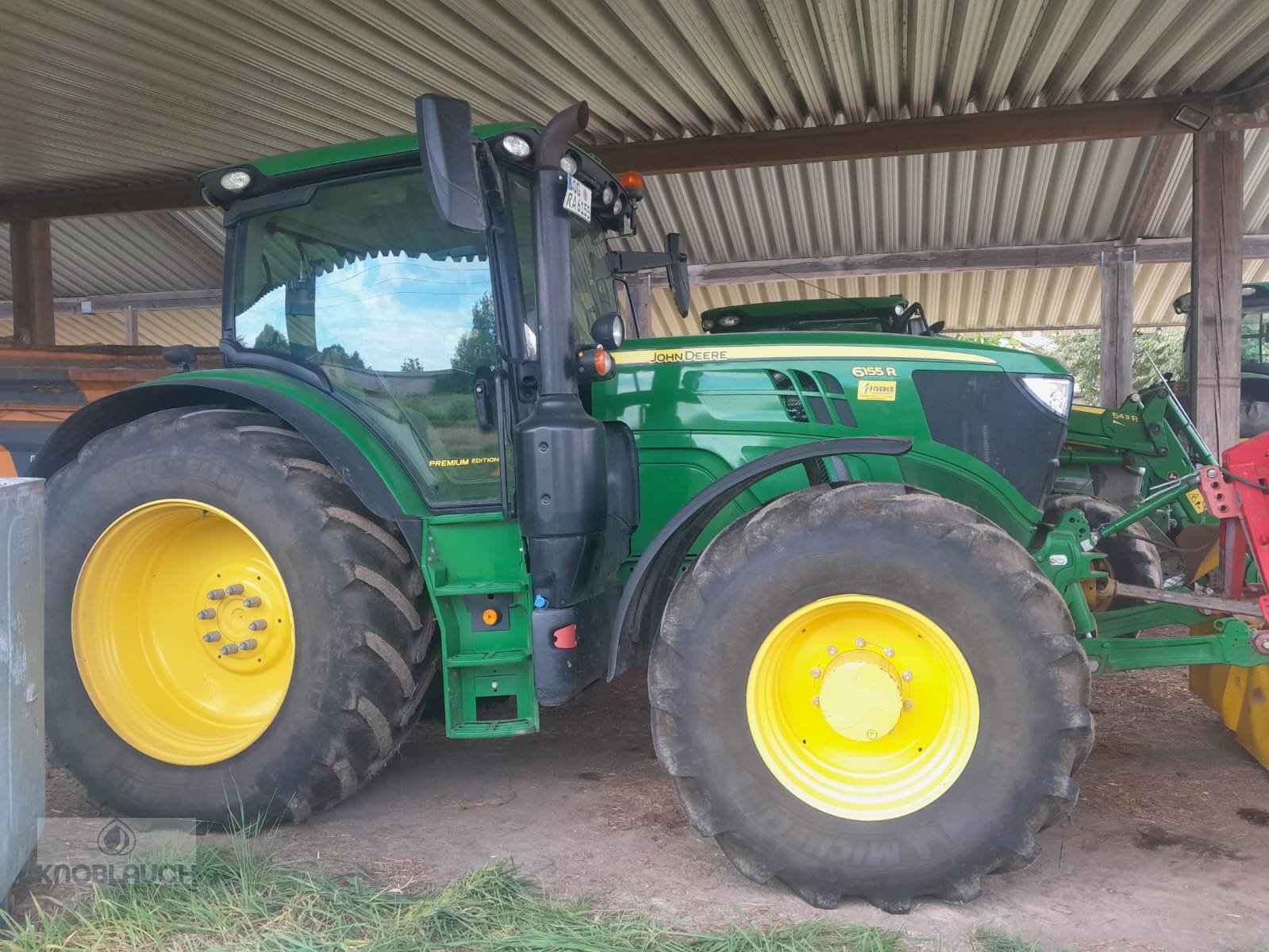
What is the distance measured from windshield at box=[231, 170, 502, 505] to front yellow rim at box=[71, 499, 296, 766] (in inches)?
25.9

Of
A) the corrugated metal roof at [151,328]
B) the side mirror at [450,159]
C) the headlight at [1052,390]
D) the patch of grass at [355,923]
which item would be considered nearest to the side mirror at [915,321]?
the headlight at [1052,390]

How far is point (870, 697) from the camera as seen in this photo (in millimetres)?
2867

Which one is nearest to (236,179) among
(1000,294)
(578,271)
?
(578,271)

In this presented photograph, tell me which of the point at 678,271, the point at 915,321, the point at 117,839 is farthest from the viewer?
the point at 915,321

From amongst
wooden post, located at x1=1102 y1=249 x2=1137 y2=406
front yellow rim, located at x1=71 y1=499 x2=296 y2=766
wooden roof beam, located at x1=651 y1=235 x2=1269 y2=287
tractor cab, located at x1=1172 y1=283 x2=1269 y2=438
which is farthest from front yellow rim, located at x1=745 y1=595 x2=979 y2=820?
wooden post, located at x1=1102 y1=249 x2=1137 y2=406

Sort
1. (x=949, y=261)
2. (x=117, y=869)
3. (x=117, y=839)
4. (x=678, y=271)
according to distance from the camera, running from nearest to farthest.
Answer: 1. (x=117, y=869)
2. (x=117, y=839)
3. (x=678, y=271)
4. (x=949, y=261)

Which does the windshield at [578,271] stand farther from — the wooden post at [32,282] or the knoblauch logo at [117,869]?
the wooden post at [32,282]

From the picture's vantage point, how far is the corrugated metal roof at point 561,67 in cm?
611

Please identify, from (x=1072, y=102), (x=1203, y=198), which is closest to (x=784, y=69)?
(x=1072, y=102)

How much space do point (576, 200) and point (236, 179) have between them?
1.32 m

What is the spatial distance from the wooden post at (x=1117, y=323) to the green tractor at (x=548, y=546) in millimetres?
8039

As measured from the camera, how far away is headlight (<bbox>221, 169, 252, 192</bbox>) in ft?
11.5

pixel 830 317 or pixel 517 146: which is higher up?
pixel 830 317

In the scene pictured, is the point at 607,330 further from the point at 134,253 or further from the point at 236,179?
the point at 134,253
